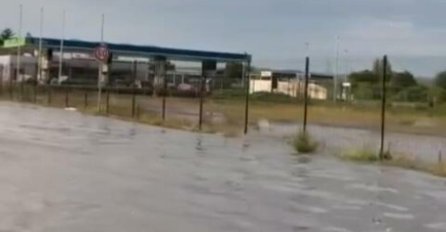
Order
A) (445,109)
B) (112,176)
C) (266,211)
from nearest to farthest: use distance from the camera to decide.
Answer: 1. (266,211)
2. (112,176)
3. (445,109)

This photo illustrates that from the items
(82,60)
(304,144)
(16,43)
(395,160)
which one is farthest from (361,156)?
(16,43)

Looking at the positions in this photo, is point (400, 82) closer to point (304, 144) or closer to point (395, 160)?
point (304, 144)

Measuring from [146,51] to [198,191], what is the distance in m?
100

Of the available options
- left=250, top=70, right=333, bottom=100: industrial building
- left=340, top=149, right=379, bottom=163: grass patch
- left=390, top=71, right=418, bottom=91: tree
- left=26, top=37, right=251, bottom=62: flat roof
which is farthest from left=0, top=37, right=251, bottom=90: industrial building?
left=340, top=149, right=379, bottom=163: grass patch

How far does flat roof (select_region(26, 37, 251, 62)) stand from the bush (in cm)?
7730

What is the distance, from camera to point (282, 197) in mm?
14016

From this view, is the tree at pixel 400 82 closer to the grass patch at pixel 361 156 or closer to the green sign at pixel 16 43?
the grass patch at pixel 361 156

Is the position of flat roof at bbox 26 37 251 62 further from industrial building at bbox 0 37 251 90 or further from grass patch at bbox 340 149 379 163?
grass patch at bbox 340 149 379 163

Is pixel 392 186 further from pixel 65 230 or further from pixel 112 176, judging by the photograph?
pixel 65 230

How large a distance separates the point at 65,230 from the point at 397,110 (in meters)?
37.6

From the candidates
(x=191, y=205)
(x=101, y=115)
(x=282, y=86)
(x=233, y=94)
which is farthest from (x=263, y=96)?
(x=191, y=205)

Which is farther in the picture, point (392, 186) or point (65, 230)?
point (392, 186)

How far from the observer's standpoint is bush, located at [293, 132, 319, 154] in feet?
78.4

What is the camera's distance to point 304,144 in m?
24.0
